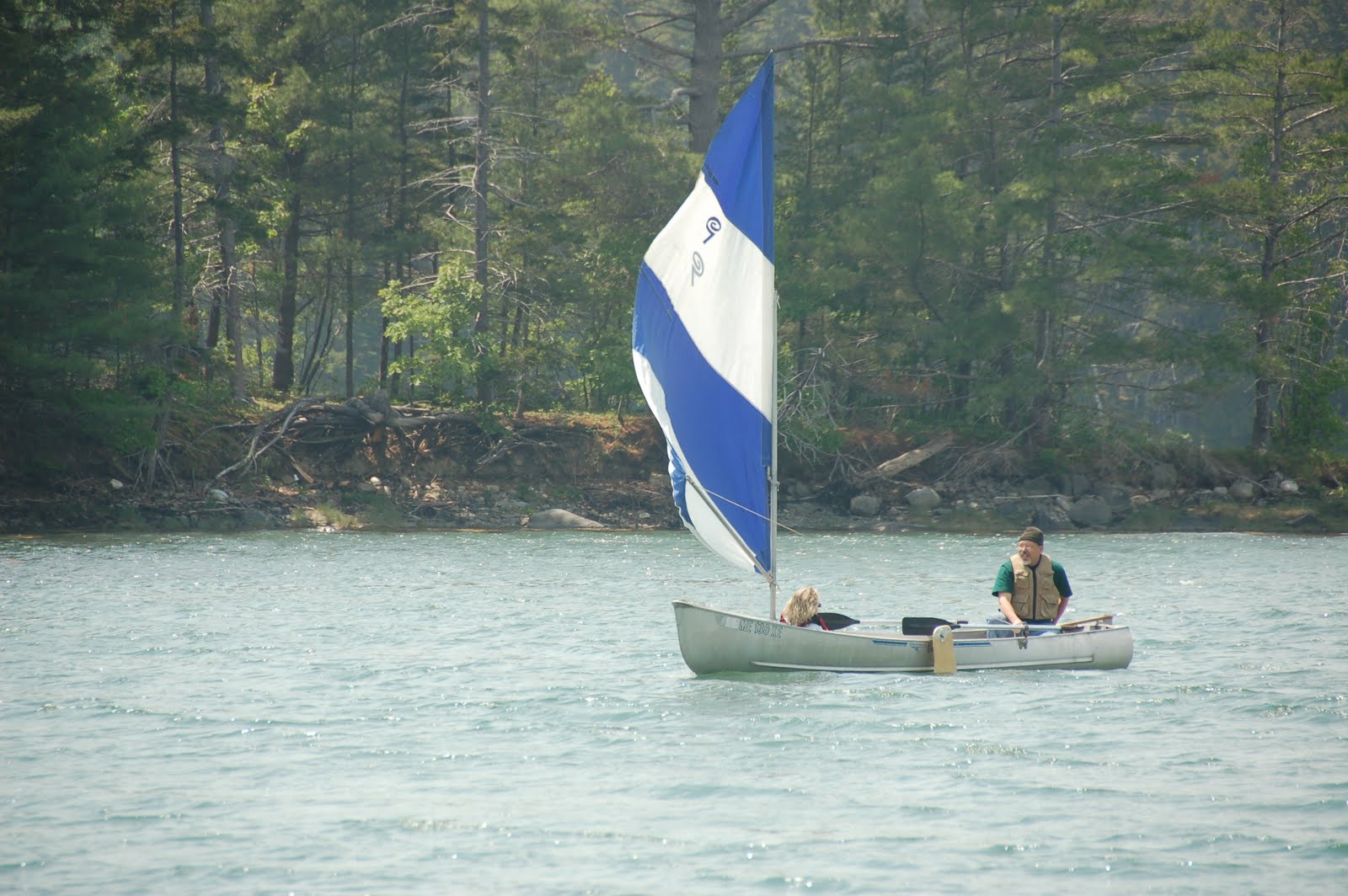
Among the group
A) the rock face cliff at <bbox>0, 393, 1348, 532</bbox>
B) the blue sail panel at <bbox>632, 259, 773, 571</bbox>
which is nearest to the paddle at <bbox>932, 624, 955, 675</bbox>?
the blue sail panel at <bbox>632, 259, 773, 571</bbox>

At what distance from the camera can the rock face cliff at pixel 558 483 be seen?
35156 mm

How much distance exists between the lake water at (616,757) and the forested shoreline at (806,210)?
1716 cm

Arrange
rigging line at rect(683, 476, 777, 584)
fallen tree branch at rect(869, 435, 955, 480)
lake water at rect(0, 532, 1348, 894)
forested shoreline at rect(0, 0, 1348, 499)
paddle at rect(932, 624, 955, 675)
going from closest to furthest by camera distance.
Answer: lake water at rect(0, 532, 1348, 894)
rigging line at rect(683, 476, 777, 584)
paddle at rect(932, 624, 955, 675)
forested shoreline at rect(0, 0, 1348, 499)
fallen tree branch at rect(869, 435, 955, 480)

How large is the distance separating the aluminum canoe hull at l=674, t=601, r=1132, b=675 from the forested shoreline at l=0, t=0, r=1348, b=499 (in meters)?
23.6

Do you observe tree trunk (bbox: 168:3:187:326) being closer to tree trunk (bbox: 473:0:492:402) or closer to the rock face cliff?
the rock face cliff

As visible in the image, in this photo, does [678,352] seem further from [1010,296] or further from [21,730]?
[1010,296]

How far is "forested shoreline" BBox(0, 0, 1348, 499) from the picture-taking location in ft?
123

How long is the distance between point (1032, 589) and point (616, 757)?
5818 mm

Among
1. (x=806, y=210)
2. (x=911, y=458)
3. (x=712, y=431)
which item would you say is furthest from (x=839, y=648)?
(x=806, y=210)

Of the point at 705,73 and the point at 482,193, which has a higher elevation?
the point at 705,73

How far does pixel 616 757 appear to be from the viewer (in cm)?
1190

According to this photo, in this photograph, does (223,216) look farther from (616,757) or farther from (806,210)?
(616,757)

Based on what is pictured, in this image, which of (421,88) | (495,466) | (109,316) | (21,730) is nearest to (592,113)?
(421,88)

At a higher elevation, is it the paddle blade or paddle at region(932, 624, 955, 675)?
the paddle blade
